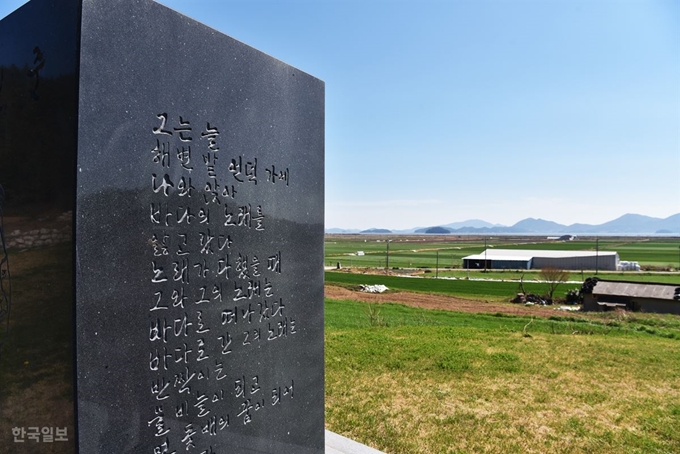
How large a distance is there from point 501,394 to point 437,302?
1011 inches

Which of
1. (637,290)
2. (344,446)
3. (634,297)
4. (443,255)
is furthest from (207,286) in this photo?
(443,255)

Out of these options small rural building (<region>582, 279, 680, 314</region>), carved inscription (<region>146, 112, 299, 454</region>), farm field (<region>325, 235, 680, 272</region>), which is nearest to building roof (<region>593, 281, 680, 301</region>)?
small rural building (<region>582, 279, 680, 314</region>)

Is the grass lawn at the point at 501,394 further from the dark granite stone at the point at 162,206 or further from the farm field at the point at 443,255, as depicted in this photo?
the farm field at the point at 443,255

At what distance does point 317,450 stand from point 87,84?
10.6 feet

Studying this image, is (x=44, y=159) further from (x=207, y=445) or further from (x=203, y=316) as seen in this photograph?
(x=207, y=445)

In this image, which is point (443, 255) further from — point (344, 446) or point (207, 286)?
point (207, 286)

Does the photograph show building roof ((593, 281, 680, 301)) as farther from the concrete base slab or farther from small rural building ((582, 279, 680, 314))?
the concrete base slab

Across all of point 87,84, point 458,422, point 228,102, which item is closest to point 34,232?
point 87,84

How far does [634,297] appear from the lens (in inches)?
1007

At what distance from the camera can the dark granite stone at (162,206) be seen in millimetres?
2135

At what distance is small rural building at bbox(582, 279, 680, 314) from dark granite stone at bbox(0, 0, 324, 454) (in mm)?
28308

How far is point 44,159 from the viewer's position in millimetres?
2240

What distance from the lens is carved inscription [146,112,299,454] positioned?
244cm

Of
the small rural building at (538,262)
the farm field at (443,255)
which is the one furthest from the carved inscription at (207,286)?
the small rural building at (538,262)
